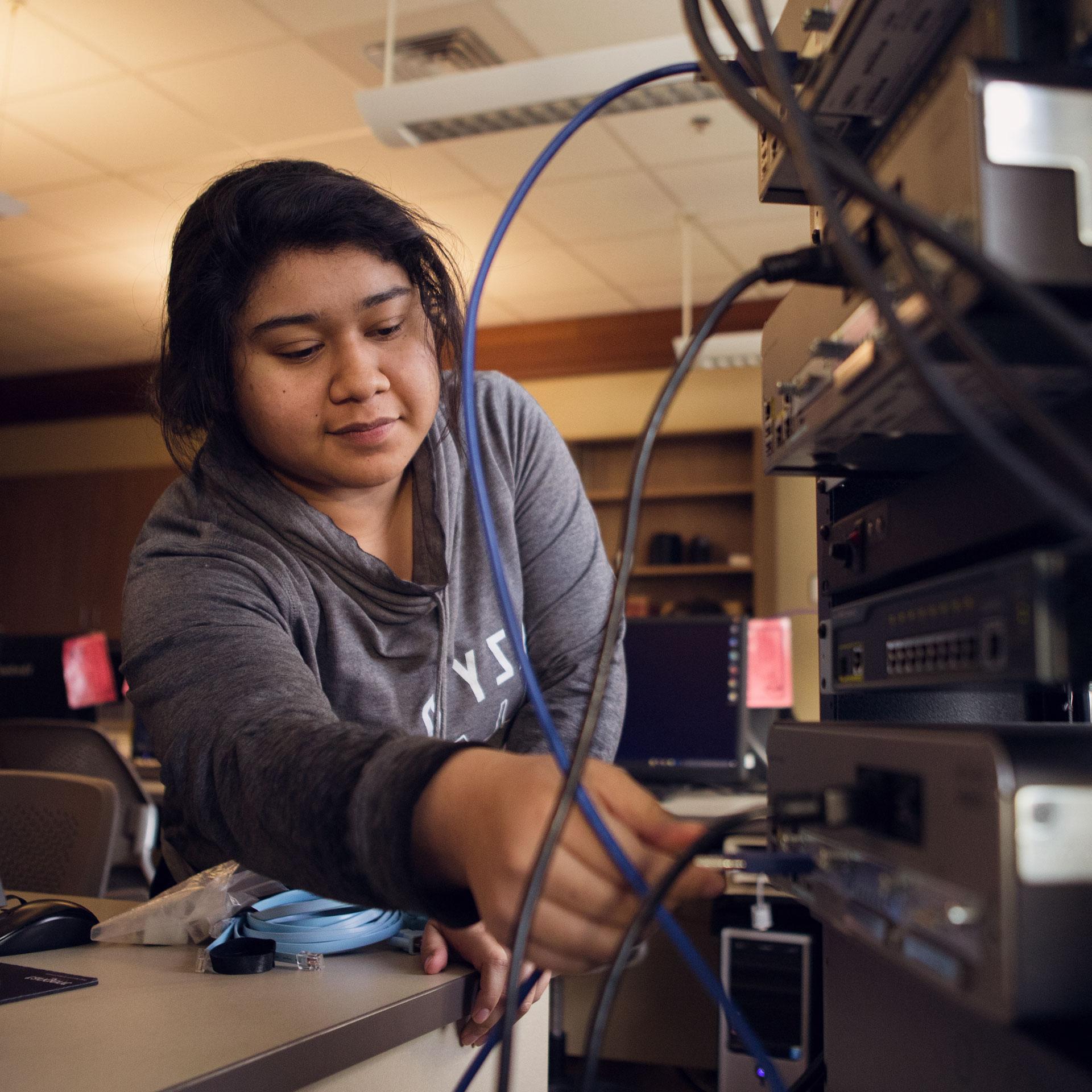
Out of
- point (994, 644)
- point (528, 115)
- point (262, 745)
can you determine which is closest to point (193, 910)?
point (262, 745)

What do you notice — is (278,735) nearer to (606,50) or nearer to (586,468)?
(606,50)

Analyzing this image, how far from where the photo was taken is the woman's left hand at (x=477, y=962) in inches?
31.4

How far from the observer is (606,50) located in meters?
2.27

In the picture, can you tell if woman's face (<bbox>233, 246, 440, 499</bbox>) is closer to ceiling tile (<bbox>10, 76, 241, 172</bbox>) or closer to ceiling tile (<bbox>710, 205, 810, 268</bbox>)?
ceiling tile (<bbox>10, 76, 241, 172</bbox>)

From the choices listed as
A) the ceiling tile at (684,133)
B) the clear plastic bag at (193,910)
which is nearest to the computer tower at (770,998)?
the clear plastic bag at (193,910)

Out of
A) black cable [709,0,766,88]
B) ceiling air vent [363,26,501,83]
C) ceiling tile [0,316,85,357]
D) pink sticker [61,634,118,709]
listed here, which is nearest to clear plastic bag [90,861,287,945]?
black cable [709,0,766,88]

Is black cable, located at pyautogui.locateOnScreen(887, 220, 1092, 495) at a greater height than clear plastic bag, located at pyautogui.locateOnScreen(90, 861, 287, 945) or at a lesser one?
greater

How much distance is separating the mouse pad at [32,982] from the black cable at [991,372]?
0.73 meters

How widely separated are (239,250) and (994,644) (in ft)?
2.43

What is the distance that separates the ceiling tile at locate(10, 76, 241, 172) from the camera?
3215 mm

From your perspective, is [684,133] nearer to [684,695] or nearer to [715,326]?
[684,695]

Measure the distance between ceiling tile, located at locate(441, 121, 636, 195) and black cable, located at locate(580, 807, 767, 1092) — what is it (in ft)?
10.5

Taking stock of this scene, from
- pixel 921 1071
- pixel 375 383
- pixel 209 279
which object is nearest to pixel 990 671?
pixel 921 1071

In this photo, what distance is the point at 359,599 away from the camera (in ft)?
3.16
